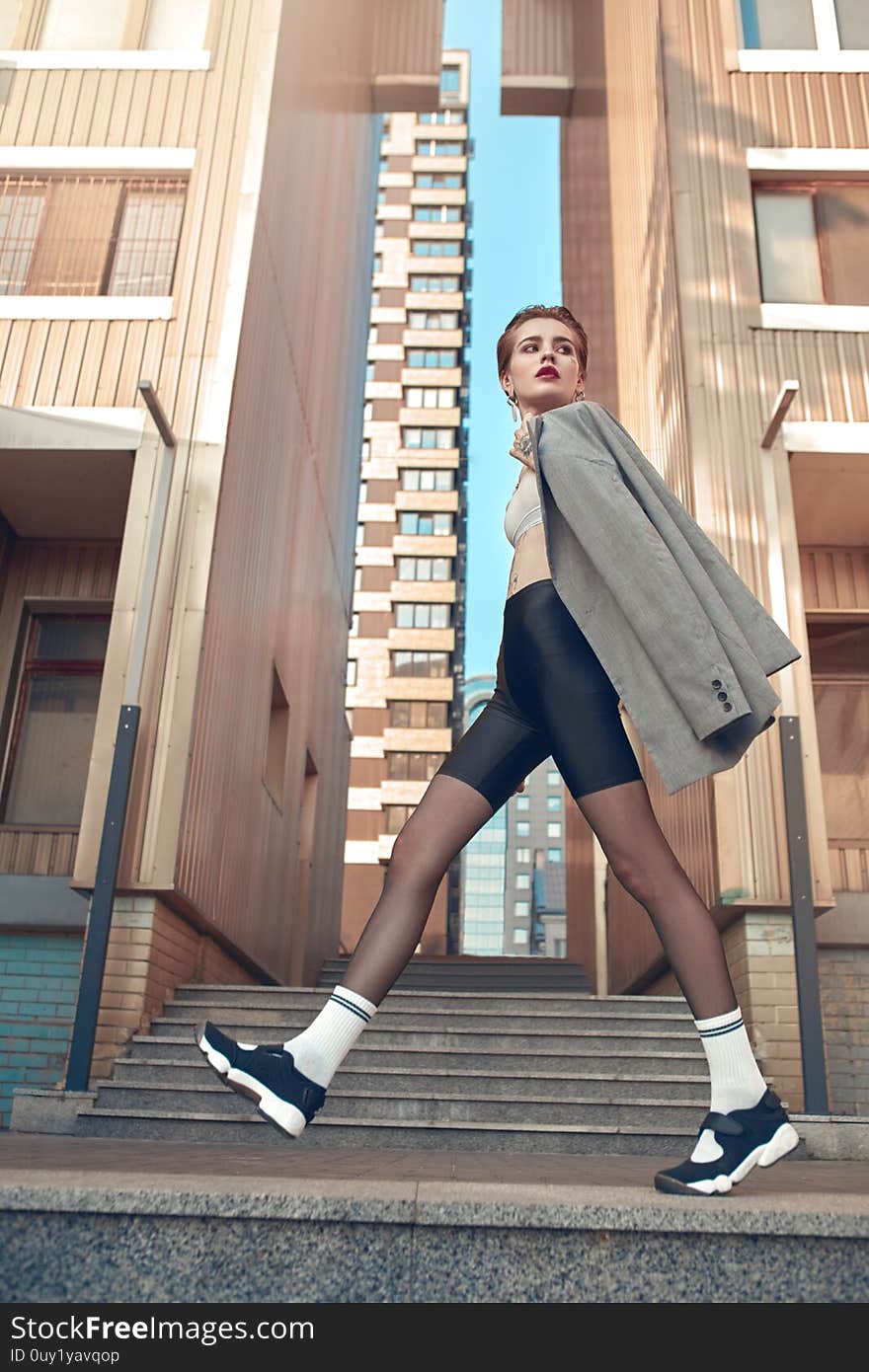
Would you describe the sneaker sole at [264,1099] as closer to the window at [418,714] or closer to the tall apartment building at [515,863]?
the window at [418,714]

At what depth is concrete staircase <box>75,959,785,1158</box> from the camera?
5504 mm

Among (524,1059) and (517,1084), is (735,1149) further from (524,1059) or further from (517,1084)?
(524,1059)

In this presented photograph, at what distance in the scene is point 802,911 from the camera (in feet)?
22.4

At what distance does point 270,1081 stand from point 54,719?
29.5ft

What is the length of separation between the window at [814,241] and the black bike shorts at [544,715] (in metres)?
8.48

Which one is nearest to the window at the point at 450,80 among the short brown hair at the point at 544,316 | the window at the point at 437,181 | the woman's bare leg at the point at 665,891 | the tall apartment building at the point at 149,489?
the window at the point at 437,181

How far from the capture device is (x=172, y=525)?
873 centimetres

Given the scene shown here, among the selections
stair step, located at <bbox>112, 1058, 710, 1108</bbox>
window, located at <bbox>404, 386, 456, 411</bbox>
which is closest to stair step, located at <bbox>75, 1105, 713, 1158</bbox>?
stair step, located at <bbox>112, 1058, 710, 1108</bbox>

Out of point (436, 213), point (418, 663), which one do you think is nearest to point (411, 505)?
point (418, 663)

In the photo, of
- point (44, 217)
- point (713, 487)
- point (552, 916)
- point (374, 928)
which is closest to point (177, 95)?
point (44, 217)

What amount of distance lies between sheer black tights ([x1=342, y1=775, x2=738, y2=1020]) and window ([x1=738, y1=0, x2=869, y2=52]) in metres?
10.8

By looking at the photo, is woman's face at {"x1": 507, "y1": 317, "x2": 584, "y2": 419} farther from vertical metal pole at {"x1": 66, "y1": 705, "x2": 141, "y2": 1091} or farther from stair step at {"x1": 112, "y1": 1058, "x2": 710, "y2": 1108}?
vertical metal pole at {"x1": 66, "y1": 705, "x2": 141, "y2": 1091}
